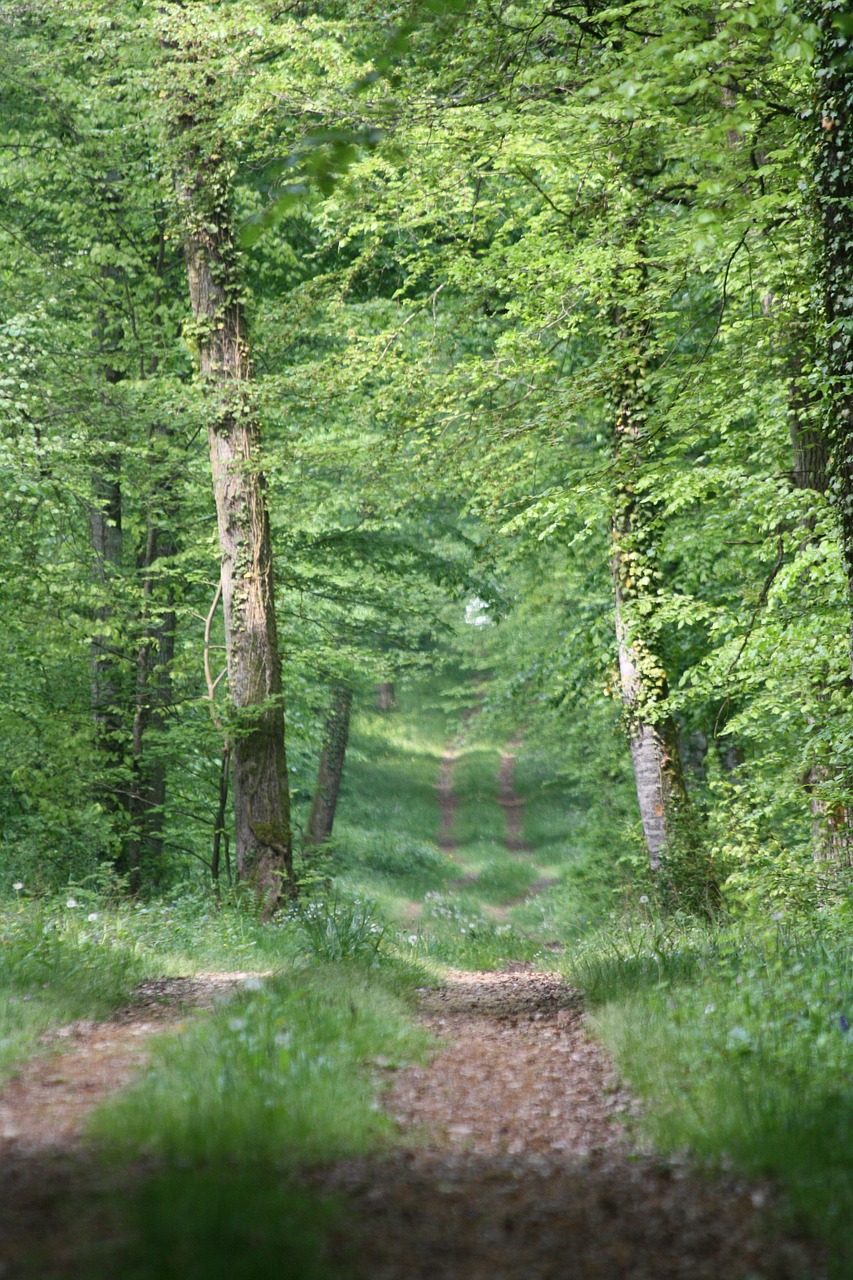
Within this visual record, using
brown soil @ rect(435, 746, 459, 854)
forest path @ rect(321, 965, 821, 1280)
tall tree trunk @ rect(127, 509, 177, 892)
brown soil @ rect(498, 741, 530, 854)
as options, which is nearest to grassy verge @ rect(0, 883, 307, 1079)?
forest path @ rect(321, 965, 821, 1280)

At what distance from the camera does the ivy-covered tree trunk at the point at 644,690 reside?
1055 centimetres

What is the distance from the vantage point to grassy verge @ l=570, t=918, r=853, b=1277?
307cm

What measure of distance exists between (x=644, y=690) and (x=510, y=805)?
27.1 metres

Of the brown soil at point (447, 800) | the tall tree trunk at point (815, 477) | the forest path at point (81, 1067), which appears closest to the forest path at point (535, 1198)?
the forest path at point (81, 1067)

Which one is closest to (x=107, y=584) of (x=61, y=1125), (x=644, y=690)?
(x=644, y=690)

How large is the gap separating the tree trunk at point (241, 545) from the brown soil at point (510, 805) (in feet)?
70.0

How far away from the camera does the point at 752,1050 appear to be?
4.15 m

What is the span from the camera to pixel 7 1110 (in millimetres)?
3684

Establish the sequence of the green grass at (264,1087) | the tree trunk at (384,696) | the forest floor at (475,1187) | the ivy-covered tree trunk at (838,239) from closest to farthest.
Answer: the forest floor at (475,1187)
the green grass at (264,1087)
the ivy-covered tree trunk at (838,239)
the tree trunk at (384,696)

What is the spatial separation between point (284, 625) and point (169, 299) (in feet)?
15.9

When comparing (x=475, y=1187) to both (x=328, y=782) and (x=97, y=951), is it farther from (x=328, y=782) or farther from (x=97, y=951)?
(x=328, y=782)

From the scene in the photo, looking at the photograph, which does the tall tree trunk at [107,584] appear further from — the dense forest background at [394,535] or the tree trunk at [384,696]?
the tree trunk at [384,696]

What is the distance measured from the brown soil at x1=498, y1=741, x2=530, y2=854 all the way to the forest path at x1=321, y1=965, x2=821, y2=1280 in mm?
26926

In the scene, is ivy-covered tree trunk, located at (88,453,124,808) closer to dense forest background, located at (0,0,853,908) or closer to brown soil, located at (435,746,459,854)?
dense forest background, located at (0,0,853,908)
